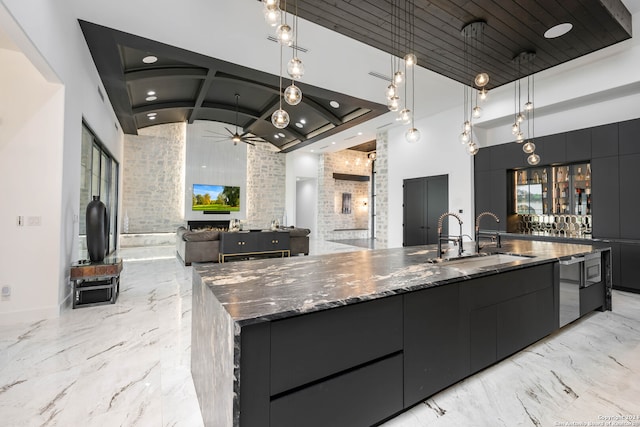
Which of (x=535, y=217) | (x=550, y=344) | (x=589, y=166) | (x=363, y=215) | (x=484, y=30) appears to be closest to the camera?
(x=550, y=344)

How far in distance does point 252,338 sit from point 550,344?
294 centimetres

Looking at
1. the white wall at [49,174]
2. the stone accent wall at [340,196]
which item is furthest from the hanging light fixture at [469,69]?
the stone accent wall at [340,196]

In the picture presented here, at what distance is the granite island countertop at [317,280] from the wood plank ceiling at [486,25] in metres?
2.66

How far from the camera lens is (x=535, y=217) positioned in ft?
19.2

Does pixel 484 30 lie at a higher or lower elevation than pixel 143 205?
higher

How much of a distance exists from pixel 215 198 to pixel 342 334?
1005 cm

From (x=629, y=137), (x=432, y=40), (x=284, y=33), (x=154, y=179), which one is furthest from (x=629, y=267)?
(x=154, y=179)

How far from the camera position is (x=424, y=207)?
760 centimetres

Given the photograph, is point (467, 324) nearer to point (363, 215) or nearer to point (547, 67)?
point (547, 67)

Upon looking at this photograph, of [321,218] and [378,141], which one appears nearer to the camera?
[378,141]

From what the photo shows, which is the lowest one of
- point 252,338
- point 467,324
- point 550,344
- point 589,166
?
point 550,344

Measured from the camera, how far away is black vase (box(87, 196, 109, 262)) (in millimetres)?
3666

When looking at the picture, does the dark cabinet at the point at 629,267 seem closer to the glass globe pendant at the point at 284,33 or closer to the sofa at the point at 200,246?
the glass globe pendant at the point at 284,33

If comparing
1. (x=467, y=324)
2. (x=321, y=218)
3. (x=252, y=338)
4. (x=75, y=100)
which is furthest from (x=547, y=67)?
(x=321, y=218)
